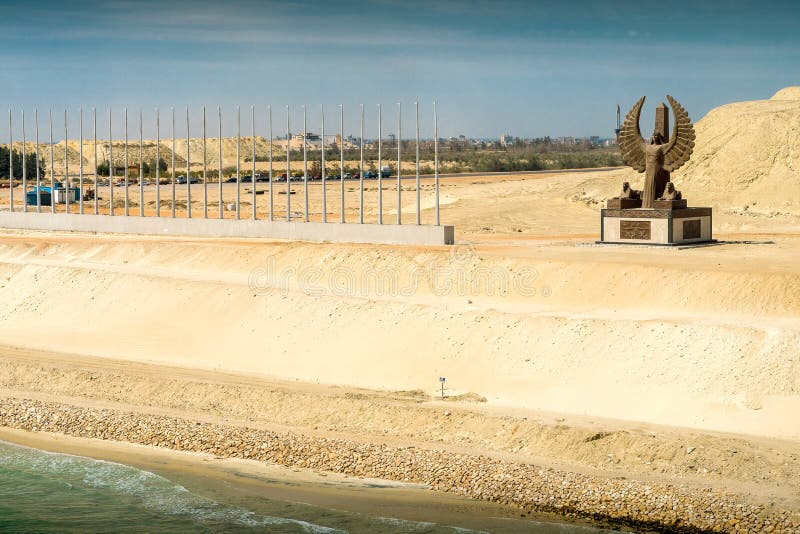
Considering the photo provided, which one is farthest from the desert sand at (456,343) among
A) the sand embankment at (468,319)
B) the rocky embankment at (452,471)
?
the rocky embankment at (452,471)

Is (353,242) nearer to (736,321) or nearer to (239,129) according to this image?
(239,129)

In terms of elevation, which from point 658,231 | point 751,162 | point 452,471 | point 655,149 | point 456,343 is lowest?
point 452,471

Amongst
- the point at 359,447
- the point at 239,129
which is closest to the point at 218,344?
the point at 359,447

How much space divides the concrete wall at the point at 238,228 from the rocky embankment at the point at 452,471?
17725mm

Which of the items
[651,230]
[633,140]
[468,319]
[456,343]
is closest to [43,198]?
[633,140]

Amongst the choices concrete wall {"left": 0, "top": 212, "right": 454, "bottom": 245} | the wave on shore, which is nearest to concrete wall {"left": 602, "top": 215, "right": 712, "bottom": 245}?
concrete wall {"left": 0, "top": 212, "right": 454, "bottom": 245}

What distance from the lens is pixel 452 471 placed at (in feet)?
62.0

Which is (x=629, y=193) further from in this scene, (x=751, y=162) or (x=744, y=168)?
(x=751, y=162)

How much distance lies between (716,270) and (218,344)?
12.5 metres

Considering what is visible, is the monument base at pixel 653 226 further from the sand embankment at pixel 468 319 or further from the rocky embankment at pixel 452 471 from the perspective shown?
the rocky embankment at pixel 452 471

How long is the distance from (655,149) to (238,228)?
1661cm

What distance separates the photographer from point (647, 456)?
18844 mm

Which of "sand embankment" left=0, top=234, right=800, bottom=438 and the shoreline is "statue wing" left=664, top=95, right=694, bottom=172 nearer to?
"sand embankment" left=0, top=234, right=800, bottom=438

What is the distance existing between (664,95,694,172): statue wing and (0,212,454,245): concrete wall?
24.8 feet
